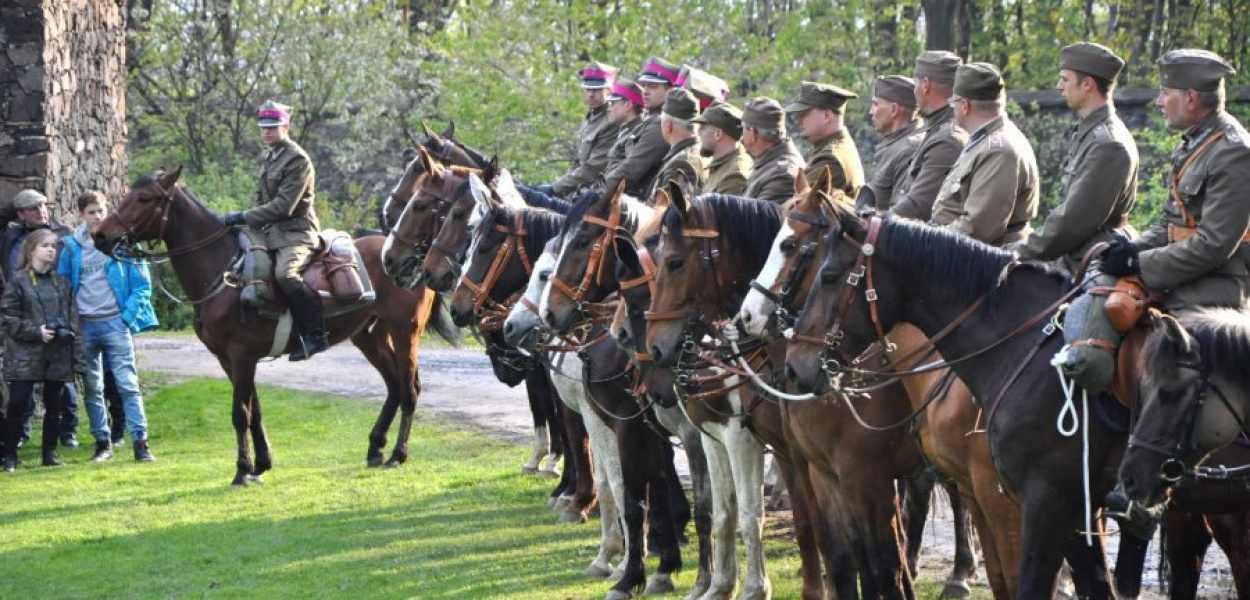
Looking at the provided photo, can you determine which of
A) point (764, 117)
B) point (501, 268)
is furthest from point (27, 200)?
point (764, 117)

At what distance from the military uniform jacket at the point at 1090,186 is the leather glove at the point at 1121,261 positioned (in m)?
0.78

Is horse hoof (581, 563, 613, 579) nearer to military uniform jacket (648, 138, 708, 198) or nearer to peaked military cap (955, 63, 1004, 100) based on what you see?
military uniform jacket (648, 138, 708, 198)

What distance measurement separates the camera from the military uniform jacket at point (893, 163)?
355 inches

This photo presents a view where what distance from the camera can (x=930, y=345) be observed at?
660cm

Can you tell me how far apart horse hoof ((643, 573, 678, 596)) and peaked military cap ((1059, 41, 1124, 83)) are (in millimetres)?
3831

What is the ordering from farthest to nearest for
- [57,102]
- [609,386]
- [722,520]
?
1. [57,102]
2. [609,386]
3. [722,520]

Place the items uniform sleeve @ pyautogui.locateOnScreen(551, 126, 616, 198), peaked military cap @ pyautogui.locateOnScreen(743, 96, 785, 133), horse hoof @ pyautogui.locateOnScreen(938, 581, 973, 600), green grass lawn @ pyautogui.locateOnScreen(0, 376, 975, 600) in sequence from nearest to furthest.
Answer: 1. horse hoof @ pyautogui.locateOnScreen(938, 581, 973, 600)
2. peaked military cap @ pyautogui.locateOnScreen(743, 96, 785, 133)
3. green grass lawn @ pyautogui.locateOnScreen(0, 376, 975, 600)
4. uniform sleeve @ pyautogui.locateOnScreen(551, 126, 616, 198)

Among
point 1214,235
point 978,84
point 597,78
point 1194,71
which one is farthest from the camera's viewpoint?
point 597,78

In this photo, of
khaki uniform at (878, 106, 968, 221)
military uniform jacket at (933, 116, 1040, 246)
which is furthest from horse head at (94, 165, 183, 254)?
military uniform jacket at (933, 116, 1040, 246)

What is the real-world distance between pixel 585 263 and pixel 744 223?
129 cm

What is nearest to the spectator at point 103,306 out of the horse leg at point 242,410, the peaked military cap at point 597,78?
the horse leg at point 242,410

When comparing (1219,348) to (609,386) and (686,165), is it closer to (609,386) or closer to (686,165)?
(609,386)

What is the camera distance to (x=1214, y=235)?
19.4 feet

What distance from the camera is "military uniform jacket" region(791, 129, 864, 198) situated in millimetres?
8984
